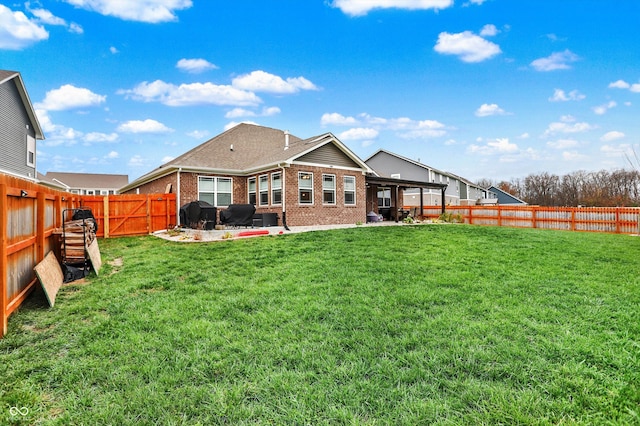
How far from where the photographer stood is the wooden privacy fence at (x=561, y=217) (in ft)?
53.3

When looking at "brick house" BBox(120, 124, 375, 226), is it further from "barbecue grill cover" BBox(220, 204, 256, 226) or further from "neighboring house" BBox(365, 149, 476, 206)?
"neighboring house" BBox(365, 149, 476, 206)

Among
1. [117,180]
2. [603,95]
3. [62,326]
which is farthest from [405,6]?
[117,180]

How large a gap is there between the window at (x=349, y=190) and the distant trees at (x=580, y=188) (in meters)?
41.3

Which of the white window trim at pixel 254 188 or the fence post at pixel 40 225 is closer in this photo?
the fence post at pixel 40 225

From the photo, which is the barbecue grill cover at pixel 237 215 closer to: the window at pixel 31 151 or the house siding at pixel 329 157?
the house siding at pixel 329 157

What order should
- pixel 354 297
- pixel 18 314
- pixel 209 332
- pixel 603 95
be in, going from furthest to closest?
pixel 603 95, pixel 354 297, pixel 18 314, pixel 209 332

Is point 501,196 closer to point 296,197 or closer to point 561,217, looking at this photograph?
point 561,217

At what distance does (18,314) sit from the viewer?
4.27m

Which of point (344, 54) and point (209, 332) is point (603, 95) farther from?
point (209, 332)

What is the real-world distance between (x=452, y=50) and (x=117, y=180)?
54.0 meters

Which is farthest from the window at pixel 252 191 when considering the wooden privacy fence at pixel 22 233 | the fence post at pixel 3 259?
the fence post at pixel 3 259

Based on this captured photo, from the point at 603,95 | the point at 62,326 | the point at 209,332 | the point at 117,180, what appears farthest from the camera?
the point at 117,180

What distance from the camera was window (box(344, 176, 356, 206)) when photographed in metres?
17.4

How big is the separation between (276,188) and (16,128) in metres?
14.7
